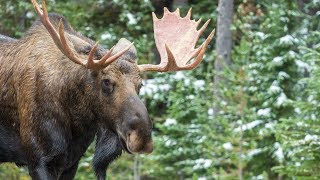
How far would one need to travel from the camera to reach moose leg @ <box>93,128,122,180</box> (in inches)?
316

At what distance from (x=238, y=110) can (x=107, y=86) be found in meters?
7.57

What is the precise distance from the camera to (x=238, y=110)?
1507cm

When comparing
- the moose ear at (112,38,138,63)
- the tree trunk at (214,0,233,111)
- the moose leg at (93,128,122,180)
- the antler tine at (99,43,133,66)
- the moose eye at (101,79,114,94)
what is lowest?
the tree trunk at (214,0,233,111)

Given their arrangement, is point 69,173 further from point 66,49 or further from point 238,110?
point 238,110

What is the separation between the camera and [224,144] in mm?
15391

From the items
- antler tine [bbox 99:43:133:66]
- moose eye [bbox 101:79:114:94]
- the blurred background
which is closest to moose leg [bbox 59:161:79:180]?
moose eye [bbox 101:79:114:94]

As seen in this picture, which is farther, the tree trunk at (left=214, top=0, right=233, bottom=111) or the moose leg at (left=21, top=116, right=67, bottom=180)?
the tree trunk at (left=214, top=0, right=233, bottom=111)

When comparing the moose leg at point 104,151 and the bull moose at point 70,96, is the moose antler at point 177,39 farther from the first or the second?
the moose leg at point 104,151

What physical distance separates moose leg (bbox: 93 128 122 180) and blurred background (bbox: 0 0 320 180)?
12.5ft

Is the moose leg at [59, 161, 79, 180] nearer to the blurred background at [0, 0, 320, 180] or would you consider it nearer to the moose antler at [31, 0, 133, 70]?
the moose antler at [31, 0, 133, 70]

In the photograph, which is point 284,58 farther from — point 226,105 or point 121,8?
point 121,8

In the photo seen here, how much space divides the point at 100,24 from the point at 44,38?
17033mm

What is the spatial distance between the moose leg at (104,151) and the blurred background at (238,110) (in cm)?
381

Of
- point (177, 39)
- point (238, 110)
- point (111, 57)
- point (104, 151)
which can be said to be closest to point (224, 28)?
point (238, 110)
